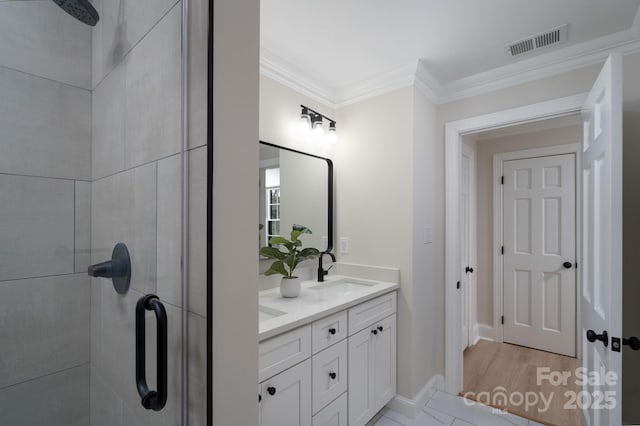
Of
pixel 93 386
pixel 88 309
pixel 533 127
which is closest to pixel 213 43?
pixel 88 309

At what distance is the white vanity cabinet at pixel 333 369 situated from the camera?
4.14 ft

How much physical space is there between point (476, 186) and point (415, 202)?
1.79m

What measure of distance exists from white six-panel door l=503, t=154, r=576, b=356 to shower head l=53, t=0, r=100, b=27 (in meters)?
3.66

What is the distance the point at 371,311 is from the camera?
1.88 metres

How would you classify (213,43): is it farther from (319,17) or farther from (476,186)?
(476,186)

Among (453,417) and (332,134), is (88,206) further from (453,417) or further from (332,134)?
(453,417)

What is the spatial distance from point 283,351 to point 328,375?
1.30 feet

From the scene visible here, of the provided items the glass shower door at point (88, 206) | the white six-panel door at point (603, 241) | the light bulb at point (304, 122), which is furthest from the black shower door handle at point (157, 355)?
the light bulb at point (304, 122)

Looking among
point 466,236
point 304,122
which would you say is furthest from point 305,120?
point 466,236

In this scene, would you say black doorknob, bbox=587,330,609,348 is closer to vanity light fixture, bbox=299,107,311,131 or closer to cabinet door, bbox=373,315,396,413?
cabinet door, bbox=373,315,396,413

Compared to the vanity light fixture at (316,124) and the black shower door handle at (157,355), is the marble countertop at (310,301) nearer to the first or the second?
the black shower door handle at (157,355)

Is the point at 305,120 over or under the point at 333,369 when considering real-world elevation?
over

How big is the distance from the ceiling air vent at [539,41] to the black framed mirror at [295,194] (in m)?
1.44

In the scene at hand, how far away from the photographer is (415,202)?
2.10 m
